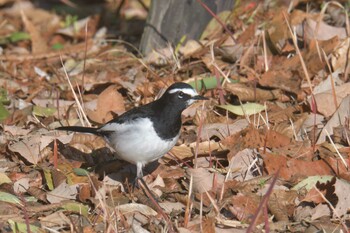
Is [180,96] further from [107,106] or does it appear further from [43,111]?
[43,111]

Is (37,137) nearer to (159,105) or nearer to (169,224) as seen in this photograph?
(159,105)

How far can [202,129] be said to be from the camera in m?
6.34

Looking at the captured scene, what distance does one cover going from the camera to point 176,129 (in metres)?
5.62

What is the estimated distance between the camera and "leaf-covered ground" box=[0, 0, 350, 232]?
5.17m

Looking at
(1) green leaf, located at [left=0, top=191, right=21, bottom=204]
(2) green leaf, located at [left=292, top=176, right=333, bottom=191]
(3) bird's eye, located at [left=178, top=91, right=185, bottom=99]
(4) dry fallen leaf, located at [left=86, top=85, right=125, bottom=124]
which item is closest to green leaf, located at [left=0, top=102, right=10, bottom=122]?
(4) dry fallen leaf, located at [left=86, top=85, right=125, bottom=124]

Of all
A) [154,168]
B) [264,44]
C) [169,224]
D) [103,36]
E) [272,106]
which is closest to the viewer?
[169,224]

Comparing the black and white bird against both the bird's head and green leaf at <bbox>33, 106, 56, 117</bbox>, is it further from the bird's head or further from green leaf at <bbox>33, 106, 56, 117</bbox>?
green leaf at <bbox>33, 106, 56, 117</bbox>

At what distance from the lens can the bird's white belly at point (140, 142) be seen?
5520mm

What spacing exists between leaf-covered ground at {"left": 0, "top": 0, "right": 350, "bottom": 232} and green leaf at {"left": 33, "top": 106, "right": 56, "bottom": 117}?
0.01m

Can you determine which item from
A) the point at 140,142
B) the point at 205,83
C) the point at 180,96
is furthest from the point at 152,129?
the point at 205,83

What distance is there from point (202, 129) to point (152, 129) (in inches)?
33.9

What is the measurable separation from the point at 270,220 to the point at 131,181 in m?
1.28

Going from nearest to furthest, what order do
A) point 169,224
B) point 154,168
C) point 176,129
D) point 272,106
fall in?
point 169,224
point 176,129
point 154,168
point 272,106

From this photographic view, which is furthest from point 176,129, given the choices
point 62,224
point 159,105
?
point 62,224
